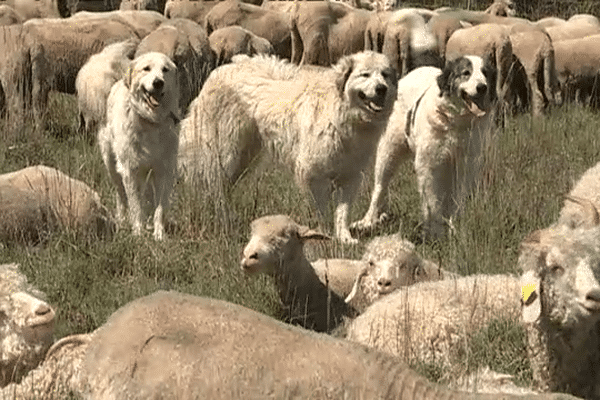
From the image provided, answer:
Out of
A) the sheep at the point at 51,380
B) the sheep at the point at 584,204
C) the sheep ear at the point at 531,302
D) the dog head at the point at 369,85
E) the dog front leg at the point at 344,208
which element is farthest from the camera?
the dog head at the point at 369,85

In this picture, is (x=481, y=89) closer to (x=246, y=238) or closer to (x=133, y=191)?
(x=246, y=238)

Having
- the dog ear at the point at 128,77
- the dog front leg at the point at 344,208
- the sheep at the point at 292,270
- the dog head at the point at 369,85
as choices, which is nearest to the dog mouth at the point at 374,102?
the dog head at the point at 369,85

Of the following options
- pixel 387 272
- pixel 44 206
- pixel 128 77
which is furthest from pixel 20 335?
pixel 128 77

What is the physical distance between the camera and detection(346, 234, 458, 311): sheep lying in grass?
311 inches

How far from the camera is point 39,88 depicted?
51.8 feet

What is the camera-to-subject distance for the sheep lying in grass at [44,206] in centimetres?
880

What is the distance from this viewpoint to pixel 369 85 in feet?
34.4

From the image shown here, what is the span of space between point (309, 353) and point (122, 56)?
10389mm

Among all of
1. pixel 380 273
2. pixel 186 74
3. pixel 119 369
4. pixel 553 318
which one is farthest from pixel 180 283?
pixel 186 74

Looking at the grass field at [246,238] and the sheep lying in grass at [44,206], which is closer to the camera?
the grass field at [246,238]

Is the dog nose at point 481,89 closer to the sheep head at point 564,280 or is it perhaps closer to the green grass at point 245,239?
the green grass at point 245,239

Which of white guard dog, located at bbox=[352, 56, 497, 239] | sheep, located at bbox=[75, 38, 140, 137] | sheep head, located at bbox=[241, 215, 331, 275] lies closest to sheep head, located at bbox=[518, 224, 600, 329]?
sheep head, located at bbox=[241, 215, 331, 275]

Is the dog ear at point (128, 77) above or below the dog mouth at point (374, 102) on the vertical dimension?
above

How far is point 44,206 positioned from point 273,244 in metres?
1.83
